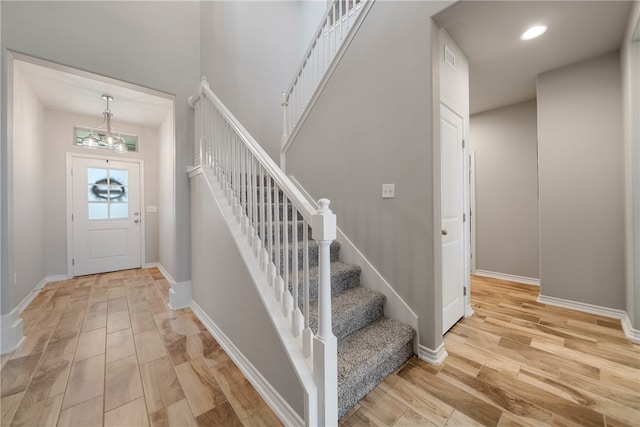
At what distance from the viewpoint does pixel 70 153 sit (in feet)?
12.5

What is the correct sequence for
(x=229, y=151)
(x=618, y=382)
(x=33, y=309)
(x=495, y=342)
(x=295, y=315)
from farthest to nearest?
(x=33, y=309) → (x=229, y=151) → (x=495, y=342) → (x=618, y=382) → (x=295, y=315)

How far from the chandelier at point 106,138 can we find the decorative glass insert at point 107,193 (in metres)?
0.48

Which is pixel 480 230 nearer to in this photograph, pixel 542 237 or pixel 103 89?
pixel 542 237

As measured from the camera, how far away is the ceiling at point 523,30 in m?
1.72

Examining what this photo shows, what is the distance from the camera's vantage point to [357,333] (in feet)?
5.71

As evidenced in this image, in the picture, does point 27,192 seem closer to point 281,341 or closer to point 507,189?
point 281,341

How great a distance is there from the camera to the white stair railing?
1106 mm

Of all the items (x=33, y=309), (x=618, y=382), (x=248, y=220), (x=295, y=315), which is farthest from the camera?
(x=33, y=309)

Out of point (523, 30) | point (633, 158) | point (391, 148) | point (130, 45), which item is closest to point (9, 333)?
point (130, 45)

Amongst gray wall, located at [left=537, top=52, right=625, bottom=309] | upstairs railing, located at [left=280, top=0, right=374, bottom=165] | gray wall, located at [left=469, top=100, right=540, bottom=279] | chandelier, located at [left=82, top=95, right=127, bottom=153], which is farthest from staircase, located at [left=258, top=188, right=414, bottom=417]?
chandelier, located at [left=82, top=95, right=127, bottom=153]

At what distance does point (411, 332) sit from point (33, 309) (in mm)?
3914

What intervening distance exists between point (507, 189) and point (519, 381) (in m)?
2.82

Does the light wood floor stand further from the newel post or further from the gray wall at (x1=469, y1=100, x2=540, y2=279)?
the gray wall at (x1=469, y1=100, x2=540, y2=279)

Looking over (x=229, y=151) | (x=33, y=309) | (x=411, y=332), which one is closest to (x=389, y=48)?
(x=229, y=151)
